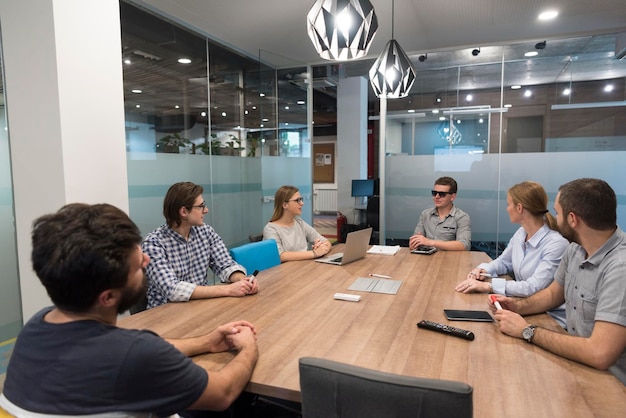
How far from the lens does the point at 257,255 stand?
2.90 metres

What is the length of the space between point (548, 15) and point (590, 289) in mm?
3492

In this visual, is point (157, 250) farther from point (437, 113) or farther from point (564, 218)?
point (437, 113)

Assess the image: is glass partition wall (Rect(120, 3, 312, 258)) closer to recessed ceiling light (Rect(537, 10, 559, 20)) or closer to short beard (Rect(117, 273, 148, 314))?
short beard (Rect(117, 273, 148, 314))

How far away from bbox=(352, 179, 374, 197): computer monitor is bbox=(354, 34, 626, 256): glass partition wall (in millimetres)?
798

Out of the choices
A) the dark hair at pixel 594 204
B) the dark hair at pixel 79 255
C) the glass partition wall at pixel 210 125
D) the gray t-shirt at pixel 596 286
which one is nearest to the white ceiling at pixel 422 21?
the glass partition wall at pixel 210 125

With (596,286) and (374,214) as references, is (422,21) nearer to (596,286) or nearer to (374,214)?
(374,214)

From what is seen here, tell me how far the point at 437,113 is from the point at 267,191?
2.39m

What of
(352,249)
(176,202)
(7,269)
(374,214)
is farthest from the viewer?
(374,214)

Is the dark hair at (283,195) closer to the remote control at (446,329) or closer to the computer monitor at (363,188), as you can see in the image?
the remote control at (446,329)

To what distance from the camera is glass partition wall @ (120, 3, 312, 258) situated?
3.72 meters

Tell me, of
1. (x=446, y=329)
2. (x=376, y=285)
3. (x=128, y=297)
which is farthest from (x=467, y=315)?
(x=128, y=297)

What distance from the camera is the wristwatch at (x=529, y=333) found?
1.53 metres

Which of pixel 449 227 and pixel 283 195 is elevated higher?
A: pixel 283 195

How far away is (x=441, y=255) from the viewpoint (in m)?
3.25
